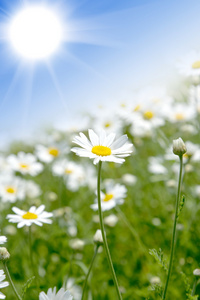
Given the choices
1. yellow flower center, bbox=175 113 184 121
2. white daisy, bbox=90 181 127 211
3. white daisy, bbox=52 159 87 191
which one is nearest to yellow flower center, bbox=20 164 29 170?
white daisy, bbox=52 159 87 191

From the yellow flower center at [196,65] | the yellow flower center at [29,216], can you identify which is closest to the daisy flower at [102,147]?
the yellow flower center at [29,216]

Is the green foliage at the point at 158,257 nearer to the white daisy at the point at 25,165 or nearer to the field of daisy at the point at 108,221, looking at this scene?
the field of daisy at the point at 108,221

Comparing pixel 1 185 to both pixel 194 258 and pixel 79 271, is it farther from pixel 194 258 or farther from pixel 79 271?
pixel 194 258

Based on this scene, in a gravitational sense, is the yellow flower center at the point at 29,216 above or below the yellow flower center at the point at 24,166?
below

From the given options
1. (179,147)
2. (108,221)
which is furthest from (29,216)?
(108,221)

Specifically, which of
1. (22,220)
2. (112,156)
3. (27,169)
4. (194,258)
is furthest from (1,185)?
(112,156)

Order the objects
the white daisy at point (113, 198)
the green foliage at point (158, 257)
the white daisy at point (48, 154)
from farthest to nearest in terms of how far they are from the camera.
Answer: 1. the white daisy at point (48, 154)
2. the white daisy at point (113, 198)
3. the green foliage at point (158, 257)

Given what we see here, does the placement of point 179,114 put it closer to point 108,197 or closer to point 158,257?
point 108,197
